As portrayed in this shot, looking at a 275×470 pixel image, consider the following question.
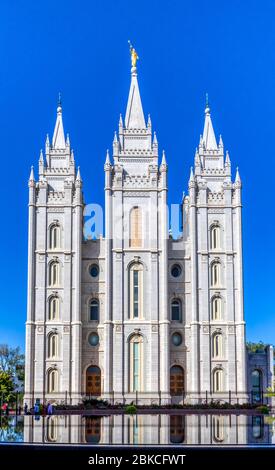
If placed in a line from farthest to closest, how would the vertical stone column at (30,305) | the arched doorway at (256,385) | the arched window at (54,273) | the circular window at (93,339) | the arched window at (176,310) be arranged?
the arched doorway at (256,385), the arched window at (176,310), the arched window at (54,273), the circular window at (93,339), the vertical stone column at (30,305)

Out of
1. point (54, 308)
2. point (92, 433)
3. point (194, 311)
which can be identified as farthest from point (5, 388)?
point (92, 433)

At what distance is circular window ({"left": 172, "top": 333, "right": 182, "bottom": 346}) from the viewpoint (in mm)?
54688

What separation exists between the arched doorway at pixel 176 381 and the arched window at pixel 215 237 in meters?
10.2

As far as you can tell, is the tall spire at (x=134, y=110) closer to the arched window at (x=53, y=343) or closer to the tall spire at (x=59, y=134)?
the tall spire at (x=59, y=134)

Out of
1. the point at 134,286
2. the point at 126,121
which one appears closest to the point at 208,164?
the point at 126,121

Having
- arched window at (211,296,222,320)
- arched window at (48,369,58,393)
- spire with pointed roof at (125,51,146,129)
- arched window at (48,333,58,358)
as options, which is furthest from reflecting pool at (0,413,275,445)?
spire with pointed roof at (125,51,146,129)

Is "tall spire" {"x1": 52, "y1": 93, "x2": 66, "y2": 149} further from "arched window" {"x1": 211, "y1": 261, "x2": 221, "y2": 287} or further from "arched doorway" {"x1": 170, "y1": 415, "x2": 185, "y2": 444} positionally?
"arched doorway" {"x1": 170, "y1": 415, "x2": 185, "y2": 444}

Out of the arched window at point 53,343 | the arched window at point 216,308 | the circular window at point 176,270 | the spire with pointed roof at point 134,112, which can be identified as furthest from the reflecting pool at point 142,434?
the spire with pointed roof at point 134,112

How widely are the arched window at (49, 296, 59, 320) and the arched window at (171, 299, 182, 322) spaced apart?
930 centimetres

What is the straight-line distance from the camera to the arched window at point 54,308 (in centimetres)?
5381

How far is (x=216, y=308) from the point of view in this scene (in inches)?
2146

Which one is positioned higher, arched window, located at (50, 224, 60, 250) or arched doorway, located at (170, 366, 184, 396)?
arched window, located at (50, 224, 60, 250)

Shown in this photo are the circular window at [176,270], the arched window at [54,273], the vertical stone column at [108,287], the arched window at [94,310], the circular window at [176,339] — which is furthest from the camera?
the circular window at [176,270]

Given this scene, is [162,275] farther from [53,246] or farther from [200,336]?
[53,246]
